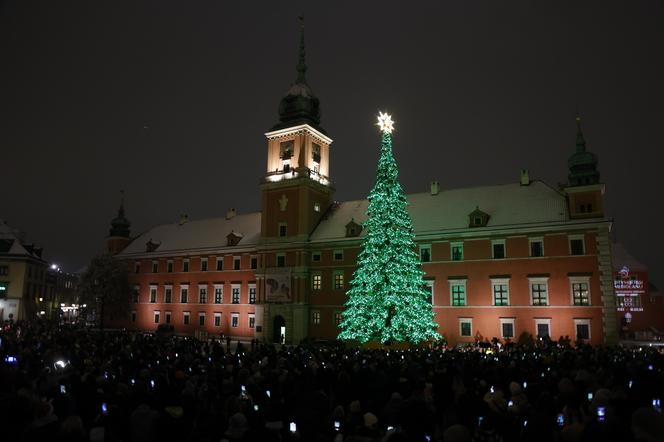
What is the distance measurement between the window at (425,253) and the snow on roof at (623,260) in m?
31.9

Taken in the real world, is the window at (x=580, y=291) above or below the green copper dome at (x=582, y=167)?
below

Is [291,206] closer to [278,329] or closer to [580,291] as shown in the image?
[278,329]

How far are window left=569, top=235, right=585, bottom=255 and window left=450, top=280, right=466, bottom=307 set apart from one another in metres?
8.65

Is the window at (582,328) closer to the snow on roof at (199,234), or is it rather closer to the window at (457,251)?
the window at (457,251)

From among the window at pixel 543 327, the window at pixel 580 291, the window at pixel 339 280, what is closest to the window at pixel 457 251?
the window at pixel 543 327

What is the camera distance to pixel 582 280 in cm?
3753

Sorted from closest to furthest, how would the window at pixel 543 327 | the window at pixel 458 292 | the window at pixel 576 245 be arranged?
the window at pixel 543 327, the window at pixel 576 245, the window at pixel 458 292

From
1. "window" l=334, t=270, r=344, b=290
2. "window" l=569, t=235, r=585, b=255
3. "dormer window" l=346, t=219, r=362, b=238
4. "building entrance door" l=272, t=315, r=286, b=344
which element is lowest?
"building entrance door" l=272, t=315, r=286, b=344

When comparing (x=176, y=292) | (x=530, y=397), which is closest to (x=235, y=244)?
(x=176, y=292)

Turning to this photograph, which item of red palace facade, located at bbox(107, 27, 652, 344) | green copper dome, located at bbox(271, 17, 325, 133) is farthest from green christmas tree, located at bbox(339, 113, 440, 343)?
green copper dome, located at bbox(271, 17, 325, 133)

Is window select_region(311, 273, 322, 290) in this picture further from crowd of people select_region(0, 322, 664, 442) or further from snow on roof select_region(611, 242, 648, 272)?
snow on roof select_region(611, 242, 648, 272)

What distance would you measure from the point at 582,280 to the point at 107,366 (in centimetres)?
3383

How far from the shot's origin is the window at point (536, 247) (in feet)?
130

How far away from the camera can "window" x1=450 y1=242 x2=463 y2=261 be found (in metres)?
→ 42.5
